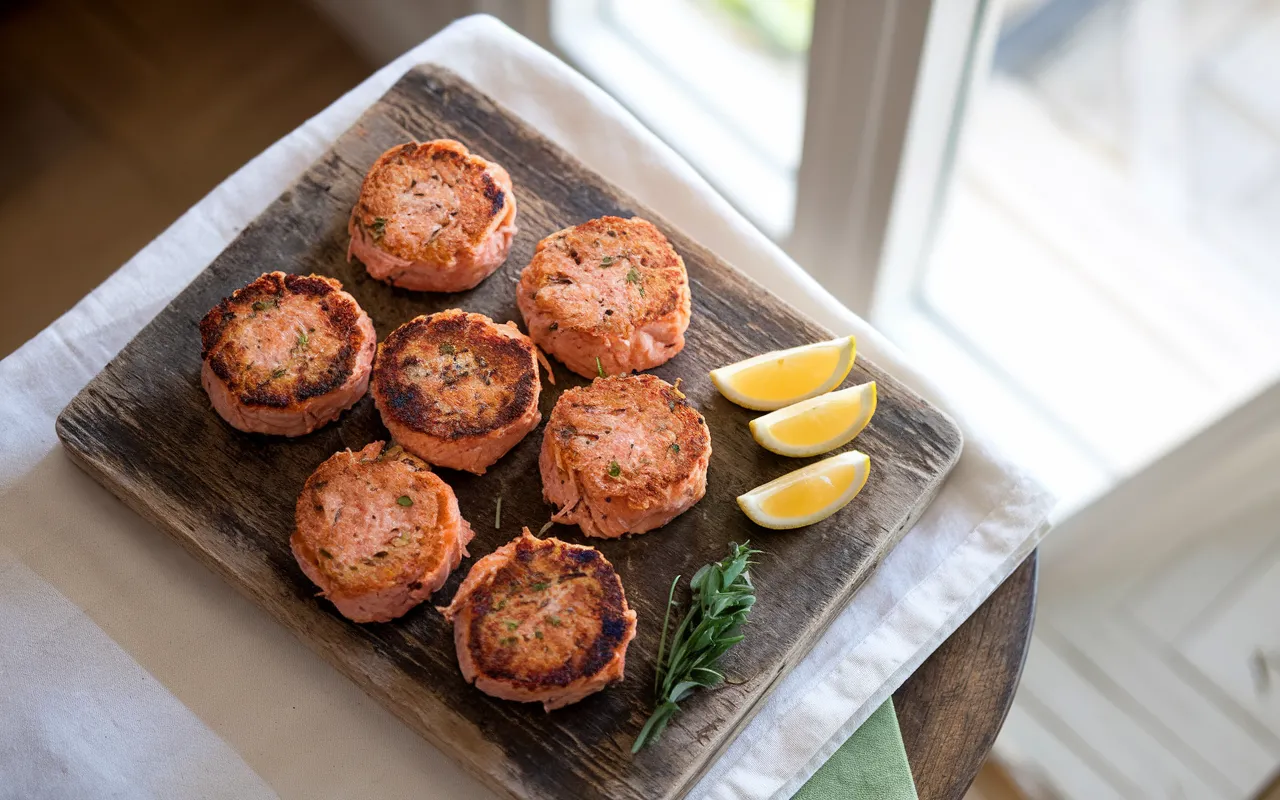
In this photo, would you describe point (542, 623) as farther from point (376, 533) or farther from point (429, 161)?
point (429, 161)

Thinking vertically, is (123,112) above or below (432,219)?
below

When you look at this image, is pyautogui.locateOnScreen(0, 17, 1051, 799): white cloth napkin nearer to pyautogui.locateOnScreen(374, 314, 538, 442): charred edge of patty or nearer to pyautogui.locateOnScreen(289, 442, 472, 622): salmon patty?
pyautogui.locateOnScreen(289, 442, 472, 622): salmon patty

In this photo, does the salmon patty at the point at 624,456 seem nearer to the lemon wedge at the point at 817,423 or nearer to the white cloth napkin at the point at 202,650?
the lemon wedge at the point at 817,423

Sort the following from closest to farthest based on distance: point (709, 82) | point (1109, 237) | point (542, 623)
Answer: point (542, 623), point (1109, 237), point (709, 82)

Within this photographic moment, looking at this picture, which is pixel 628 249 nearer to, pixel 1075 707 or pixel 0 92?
pixel 1075 707

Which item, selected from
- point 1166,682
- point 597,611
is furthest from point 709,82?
point 597,611

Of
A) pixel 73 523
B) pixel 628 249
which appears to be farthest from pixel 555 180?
pixel 73 523

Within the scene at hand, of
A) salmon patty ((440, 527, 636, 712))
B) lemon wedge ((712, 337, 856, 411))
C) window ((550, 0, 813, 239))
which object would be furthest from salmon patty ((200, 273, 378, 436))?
window ((550, 0, 813, 239))

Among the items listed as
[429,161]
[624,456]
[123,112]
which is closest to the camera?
[624,456]
